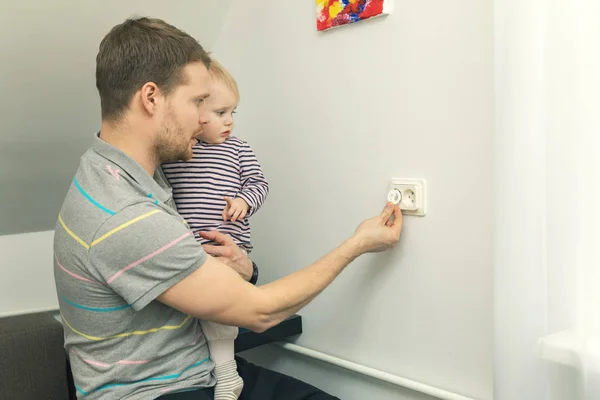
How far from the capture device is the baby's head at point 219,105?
5.33 feet

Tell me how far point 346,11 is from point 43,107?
1069 millimetres

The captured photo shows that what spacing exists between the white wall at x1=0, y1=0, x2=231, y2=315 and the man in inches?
20.1

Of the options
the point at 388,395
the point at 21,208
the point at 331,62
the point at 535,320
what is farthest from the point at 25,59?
the point at 535,320

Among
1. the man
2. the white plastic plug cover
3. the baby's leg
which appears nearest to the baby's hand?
the man

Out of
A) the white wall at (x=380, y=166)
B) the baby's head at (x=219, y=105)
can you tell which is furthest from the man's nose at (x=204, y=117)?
the white wall at (x=380, y=166)

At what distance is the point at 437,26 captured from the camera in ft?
4.98

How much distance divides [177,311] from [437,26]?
974mm

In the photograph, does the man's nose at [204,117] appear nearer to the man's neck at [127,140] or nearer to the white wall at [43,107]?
the man's neck at [127,140]

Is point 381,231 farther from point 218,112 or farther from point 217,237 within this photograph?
point 218,112

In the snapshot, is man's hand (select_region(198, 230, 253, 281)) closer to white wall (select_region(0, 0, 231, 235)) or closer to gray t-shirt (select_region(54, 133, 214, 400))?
gray t-shirt (select_region(54, 133, 214, 400))

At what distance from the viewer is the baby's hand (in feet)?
5.19

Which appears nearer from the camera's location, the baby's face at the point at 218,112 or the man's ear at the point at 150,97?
the man's ear at the point at 150,97

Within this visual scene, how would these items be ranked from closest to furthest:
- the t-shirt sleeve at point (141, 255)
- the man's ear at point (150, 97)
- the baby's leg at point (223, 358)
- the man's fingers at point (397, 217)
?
the t-shirt sleeve at point (141, 255) < the man's ear at point (150, 97) < the baby's leg at point (223, 358) < the man's fingers at point (397, 217)

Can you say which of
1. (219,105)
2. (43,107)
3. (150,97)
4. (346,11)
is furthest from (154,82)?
(43,107)
